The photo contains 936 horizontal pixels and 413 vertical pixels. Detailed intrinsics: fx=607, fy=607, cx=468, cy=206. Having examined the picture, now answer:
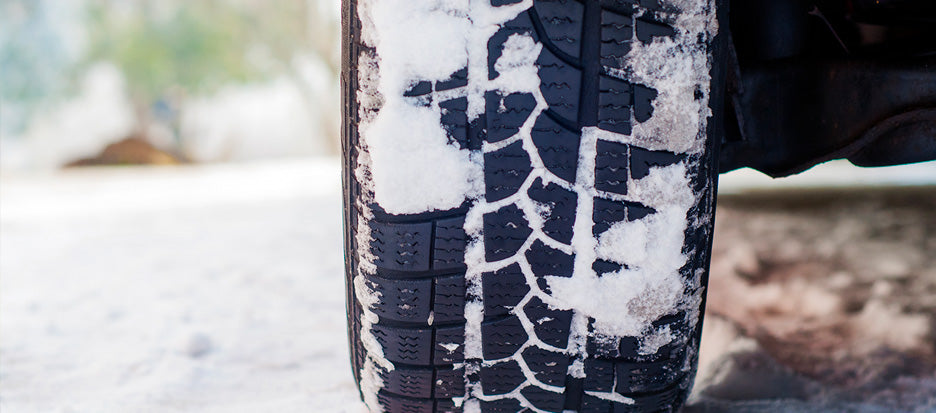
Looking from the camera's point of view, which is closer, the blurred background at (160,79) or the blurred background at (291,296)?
the blurred background at (291,296)

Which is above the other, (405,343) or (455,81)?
(455,81)

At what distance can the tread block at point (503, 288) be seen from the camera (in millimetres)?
542

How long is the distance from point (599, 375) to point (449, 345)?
0.14 meters

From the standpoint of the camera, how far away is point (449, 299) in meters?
0.55

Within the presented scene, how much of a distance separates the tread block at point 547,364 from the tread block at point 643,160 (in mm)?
179

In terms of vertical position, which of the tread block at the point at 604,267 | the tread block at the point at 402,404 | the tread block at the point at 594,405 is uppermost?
the tread block at the point at 604,267

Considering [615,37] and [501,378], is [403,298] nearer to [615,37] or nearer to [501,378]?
[501,378]

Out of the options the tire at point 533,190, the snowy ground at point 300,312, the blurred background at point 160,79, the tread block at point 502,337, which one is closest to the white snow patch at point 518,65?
the tire at point 533,190

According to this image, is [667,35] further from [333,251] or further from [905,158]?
[333,251]

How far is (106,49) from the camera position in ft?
18.3

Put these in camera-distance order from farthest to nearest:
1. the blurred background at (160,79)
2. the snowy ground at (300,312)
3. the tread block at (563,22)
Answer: the blurred background at (160,79)
the snowy ground at (300,312)
the tread block at (563,22)

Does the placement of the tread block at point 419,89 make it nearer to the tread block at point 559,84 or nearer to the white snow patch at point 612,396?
the tread block at point 559,84

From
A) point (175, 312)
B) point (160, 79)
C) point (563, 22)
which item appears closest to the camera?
point (563, 22)

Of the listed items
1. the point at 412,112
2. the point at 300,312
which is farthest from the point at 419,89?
the point at 300,312
